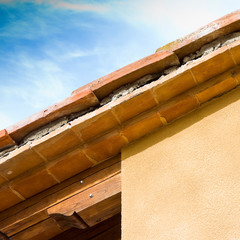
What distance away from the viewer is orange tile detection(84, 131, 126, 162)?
7.09 ft

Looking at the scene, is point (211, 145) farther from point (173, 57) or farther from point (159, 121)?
point (173, 57)

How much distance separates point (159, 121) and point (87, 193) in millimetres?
740

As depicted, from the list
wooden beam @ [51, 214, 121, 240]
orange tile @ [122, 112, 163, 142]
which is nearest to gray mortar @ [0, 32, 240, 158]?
orange tile @ [122, 112, 163, 142]

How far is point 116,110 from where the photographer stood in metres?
2.08

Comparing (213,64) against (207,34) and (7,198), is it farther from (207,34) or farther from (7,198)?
(7,198)

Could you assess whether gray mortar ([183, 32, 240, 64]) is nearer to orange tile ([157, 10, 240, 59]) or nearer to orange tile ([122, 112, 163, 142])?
orange tile ([157, 10, 240, 59])

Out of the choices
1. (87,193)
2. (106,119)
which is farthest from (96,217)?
(106,119)

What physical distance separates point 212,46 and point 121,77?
0.70 meters

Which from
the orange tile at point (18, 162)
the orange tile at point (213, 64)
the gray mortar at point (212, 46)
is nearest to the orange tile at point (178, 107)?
the orange tile at point (213, 64)

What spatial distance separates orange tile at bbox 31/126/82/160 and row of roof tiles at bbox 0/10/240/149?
20 cm

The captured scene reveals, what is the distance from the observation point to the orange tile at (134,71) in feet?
7.09

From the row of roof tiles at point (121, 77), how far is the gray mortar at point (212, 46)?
3cm

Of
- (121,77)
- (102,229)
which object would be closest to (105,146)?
(121,77)

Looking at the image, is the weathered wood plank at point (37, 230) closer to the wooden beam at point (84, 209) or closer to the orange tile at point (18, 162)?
the wooden beam at point (84, 209)
